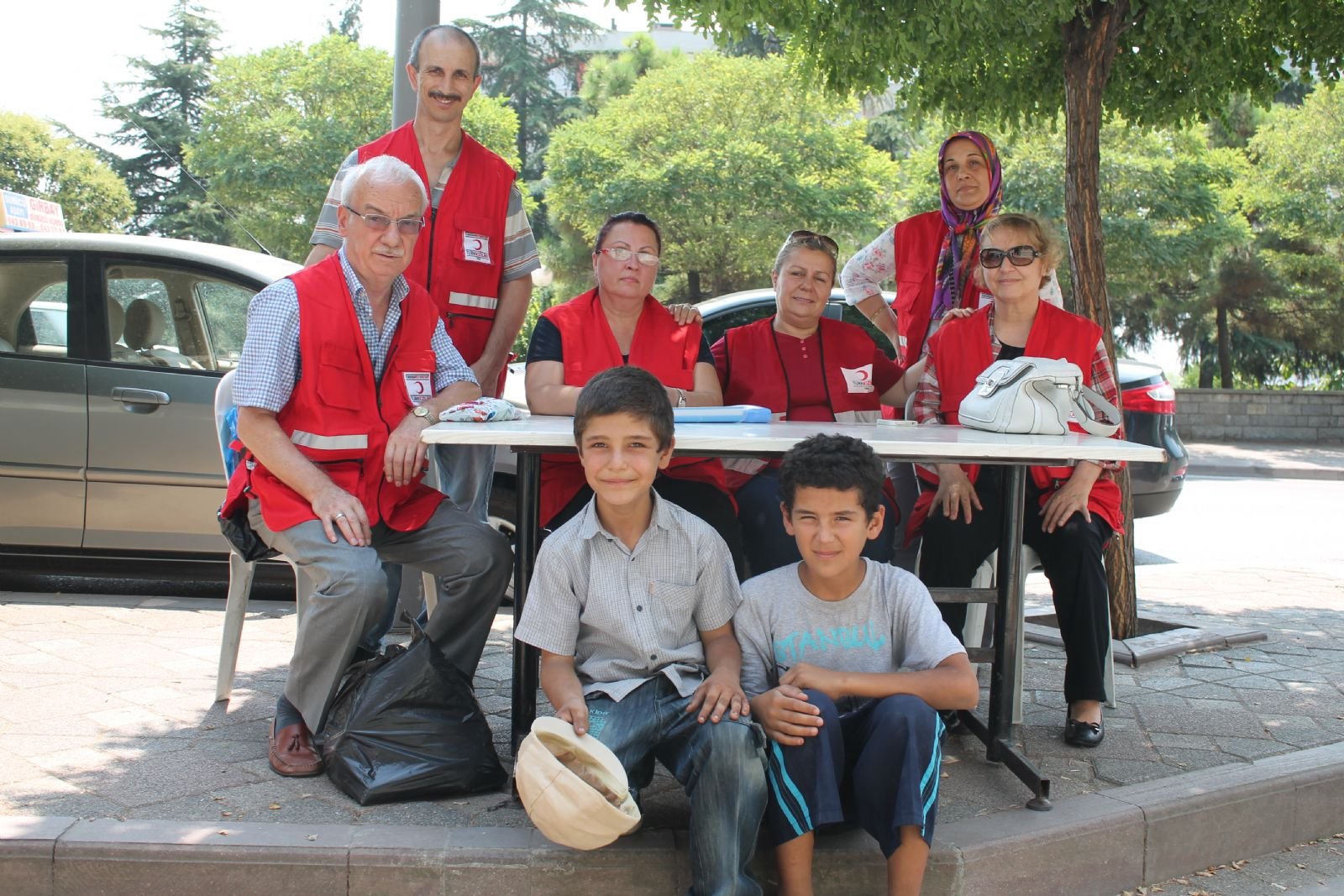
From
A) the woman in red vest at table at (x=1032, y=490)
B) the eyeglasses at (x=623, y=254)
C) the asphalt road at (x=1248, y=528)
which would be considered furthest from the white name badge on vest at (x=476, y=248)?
the asphalt road at (x=1248, y=528)

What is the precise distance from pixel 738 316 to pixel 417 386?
10.4 feet

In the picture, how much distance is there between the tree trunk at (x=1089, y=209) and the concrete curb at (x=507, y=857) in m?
1.99

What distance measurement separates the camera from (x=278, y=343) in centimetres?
344

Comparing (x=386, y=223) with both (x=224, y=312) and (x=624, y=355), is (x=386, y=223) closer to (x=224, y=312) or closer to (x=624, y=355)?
(x=624, y=355)

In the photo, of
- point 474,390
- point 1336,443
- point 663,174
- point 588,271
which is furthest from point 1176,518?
point 588,271

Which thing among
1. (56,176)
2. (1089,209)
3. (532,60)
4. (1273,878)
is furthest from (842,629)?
(532,60)

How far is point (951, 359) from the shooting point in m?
4.25

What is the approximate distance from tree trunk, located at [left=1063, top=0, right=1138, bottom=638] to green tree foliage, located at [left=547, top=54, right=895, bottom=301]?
17680 millimetres

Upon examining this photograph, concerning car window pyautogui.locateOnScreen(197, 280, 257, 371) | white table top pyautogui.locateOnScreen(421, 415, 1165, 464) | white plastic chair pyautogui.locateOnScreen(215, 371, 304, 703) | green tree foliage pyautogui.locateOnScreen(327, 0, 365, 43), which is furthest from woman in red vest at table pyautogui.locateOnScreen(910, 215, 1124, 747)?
green tree foliage pyautogui.locateOnScreen(327, 0, 365, 43)

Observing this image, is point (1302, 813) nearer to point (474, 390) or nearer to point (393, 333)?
point (474, 390)

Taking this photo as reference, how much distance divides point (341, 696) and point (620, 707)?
0.88 meters

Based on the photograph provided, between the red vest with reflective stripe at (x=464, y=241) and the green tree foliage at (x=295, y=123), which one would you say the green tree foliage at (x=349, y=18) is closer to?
the green tree foliage at (x=295, y=123)

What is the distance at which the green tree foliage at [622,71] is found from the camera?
36.2 meters

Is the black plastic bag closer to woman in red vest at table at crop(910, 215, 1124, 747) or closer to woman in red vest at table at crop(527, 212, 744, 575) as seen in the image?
woman in red vest at table at crop(527, 212, 744, 575)
